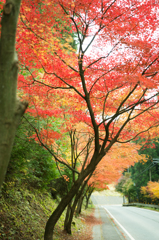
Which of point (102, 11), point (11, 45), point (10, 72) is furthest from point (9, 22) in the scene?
point (102, 11)

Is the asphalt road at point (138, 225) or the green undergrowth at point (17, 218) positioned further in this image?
the asphalt road at point (138, 225)

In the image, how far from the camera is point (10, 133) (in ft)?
7.41

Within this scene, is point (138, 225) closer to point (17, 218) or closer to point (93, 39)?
point (17, 218)

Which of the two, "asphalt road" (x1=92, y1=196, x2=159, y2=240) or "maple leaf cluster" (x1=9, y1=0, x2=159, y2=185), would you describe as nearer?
"maple leaf cluster" (x1=9, y1=0, x2=159, y2=185)

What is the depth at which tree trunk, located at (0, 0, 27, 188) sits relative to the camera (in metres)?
2.22

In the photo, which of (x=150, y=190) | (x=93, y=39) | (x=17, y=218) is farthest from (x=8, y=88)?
(x=150, y=190)

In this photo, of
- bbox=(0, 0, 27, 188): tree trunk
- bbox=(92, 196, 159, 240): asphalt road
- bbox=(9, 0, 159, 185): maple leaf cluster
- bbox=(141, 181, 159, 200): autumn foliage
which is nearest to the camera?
bbox=(0, 0, 27, 188): tree trunk

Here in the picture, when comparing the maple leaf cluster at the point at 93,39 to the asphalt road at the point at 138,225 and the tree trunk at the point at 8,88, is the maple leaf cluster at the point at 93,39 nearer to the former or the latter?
the tree trunk at the point at 8,88

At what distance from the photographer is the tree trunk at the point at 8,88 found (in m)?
2.22

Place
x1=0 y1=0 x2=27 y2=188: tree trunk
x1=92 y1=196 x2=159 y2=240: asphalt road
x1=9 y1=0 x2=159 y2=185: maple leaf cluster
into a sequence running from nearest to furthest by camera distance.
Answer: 1. x1=0 y1=0 x2=27 y2=188: tree trunk
2. x1=9 y1=0 x2=159 y2=185: maple leaf cluster
3. x1=92 y1=196 x2=159 y2=240: asphalt road

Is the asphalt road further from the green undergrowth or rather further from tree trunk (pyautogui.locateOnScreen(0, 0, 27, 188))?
tree trunk (pyautogui.locateOnScreen(0, 0, 27, 188))

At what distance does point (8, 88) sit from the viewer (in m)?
2.27

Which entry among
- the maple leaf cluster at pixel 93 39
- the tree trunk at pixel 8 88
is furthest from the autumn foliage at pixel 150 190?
the tree trunk at pixel 8 88

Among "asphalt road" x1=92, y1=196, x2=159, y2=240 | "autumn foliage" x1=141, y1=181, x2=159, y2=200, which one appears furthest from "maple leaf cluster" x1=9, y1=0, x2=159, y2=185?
"autumn foliage" x1=141, y1=181, x2=159, y2=200
